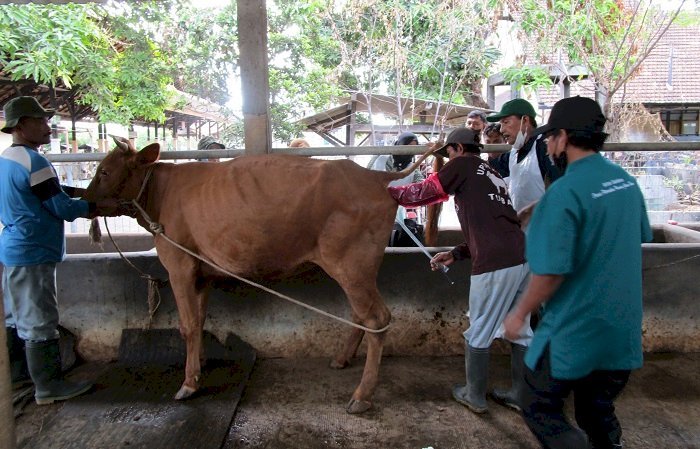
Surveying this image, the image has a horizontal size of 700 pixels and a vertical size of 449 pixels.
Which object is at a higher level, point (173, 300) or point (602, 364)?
point (602, 364)

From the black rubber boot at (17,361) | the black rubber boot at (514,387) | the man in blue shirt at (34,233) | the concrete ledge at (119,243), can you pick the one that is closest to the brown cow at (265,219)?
the man in blue shirt at (34,233)

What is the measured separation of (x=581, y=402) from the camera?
234 centimetres

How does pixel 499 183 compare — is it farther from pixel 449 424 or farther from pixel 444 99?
pixel 444 99

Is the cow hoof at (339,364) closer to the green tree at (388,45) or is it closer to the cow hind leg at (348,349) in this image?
the cow hind leg at (348,349)

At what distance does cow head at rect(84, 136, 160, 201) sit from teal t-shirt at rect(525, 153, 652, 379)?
2.84 meters

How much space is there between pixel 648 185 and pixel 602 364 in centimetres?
950

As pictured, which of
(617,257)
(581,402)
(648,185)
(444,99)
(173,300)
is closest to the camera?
(617,257)

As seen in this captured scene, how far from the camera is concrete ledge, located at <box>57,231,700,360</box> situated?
4.50 metres

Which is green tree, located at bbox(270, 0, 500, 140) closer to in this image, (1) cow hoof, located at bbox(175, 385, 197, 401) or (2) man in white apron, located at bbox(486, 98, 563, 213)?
(2) man in white apron, located at bbox(486, 98, 563, 213)

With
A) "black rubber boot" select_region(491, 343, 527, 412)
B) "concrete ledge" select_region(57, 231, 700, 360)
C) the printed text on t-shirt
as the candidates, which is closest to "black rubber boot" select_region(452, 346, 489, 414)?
"black rubber boot" select_region(491, 343, 527, 412)

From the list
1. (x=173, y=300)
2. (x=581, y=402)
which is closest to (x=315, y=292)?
(x=173, y=300)

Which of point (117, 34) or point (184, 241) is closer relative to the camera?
point (184, 241)

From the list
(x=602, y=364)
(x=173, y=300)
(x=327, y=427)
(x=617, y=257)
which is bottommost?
(x=327, y=427)

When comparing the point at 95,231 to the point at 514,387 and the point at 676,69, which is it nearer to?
Result: the point at 514,387
